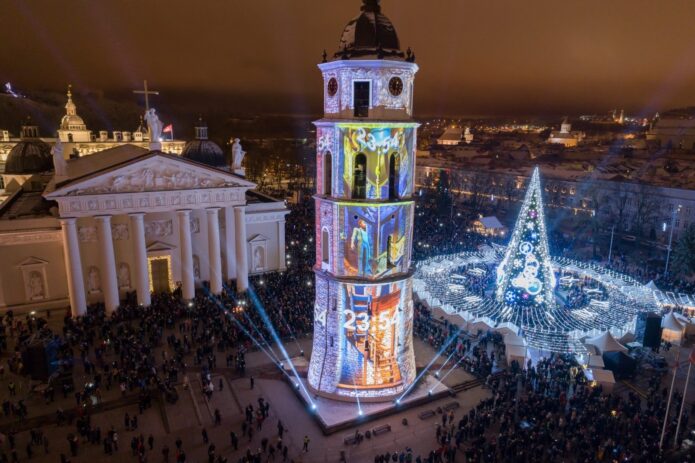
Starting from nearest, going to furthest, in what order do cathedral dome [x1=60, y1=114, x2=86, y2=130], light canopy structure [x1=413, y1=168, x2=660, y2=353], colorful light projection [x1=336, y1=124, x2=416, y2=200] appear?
colorful light projection [x1=336, y1=124, x2=416, y2=200] < light canopy structure [x1=413, y1=168, x2=660, y2=353] < cathedral dome [x1=60, y1=114, x2=86, y2=130]

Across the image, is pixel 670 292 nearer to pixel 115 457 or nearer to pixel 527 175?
pixel 115 457

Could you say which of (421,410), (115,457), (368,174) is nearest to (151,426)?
(115,457)

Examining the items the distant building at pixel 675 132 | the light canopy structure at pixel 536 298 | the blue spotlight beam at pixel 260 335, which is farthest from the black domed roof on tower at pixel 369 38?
the distant building at pixel 675 132

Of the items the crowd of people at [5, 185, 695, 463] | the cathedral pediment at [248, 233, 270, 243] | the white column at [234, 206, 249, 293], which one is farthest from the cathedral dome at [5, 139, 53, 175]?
the white column at [234, 206, 249, 293]

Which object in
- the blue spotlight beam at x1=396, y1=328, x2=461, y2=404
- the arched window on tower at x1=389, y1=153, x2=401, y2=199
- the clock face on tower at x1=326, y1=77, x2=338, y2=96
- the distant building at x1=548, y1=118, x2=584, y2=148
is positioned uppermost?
the clock face on tower at x1=326, y1=77, x2=338, y2=96

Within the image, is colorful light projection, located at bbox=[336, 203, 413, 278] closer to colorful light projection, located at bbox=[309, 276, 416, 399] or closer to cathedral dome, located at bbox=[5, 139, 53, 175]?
colorful light projection, located at bbox=[309, 276, 416, 399]

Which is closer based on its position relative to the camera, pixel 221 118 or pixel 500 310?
pixel 500 310

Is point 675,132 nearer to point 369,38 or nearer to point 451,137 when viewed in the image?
point 451,137
